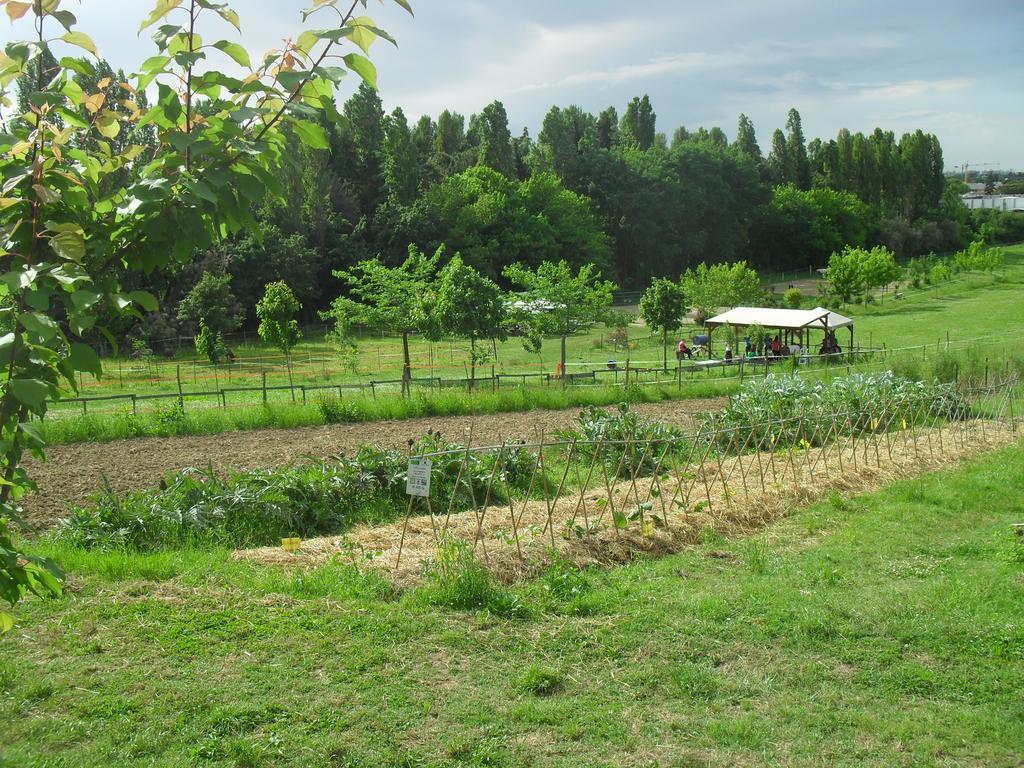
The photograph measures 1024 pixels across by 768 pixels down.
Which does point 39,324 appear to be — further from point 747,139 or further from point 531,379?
point 747,139

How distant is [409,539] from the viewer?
8.52 meters

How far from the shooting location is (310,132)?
7.29ft

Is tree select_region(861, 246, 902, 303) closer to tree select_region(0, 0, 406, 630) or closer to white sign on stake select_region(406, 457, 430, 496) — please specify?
white sign on stake select_region(406, 457, 430, 496)

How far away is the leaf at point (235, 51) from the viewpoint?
6.86ft

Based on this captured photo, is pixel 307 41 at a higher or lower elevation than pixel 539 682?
higher

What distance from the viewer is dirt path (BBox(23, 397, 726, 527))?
38.6 feet

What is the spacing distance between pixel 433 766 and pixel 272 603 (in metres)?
2.60

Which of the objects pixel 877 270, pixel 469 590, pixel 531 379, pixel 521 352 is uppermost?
pixel 877 270

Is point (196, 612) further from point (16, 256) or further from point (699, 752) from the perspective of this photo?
point (16, 256)

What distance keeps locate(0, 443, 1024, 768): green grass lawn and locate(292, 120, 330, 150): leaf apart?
336cm

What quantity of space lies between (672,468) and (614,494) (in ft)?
9.36

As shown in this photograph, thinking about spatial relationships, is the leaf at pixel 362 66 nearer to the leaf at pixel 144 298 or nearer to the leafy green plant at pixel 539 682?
the leaf at pixel 144 298

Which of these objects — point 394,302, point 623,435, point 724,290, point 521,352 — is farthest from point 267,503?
point 724,290

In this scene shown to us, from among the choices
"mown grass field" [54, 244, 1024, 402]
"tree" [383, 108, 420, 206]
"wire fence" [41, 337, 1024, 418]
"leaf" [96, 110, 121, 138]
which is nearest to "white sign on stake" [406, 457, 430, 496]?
"leaf" [96, 110, 121, 138]
